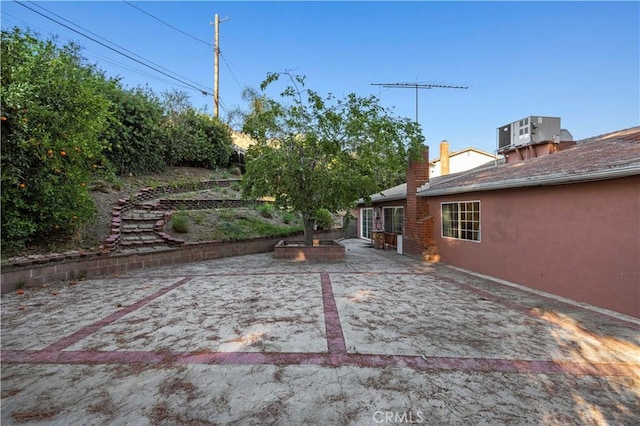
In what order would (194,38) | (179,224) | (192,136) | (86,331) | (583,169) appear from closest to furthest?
(86,331) < (583,169) < (179,224) < (192,136) < (194,38)

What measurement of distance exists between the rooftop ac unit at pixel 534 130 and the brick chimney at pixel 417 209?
252 centimetres

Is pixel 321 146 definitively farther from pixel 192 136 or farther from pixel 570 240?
pixel 192 136

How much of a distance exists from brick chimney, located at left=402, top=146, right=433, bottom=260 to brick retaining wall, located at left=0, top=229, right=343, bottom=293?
5.83 m

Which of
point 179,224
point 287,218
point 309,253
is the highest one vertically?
point 287,218

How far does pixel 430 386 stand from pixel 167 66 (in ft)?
57.0

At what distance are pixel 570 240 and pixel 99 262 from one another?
381 inches

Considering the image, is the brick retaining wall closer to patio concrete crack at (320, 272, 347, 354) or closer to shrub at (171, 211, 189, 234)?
shrub at (171, 211, 189, 234)

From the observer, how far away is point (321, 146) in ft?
29.2

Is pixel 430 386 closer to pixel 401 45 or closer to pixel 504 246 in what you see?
pixel 504 246

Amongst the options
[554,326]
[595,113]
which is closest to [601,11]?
[595,113]

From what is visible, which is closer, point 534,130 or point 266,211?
point 534,130

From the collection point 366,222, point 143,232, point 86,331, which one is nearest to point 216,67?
point 366,222

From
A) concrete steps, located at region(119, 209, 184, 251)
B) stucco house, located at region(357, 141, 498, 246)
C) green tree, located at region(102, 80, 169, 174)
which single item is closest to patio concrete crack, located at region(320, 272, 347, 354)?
concrete steps, located at region(119, 209, 184, 251)

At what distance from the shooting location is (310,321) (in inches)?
160
